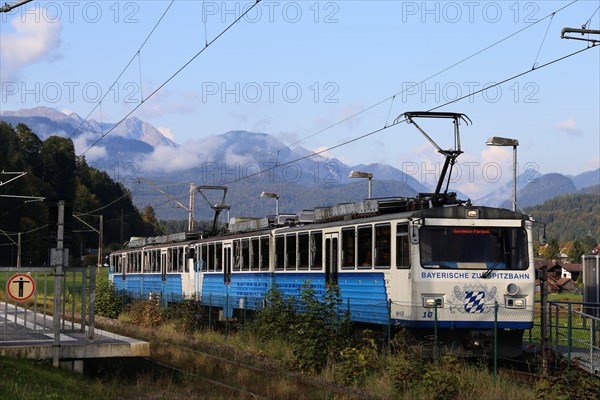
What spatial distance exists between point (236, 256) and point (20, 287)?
13.8 m

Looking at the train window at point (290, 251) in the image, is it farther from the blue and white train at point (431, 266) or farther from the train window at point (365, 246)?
the train window at point (365, 246)

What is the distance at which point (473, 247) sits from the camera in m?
19.4

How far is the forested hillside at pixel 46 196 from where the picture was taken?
111812 mm

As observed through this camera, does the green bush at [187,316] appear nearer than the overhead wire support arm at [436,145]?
No

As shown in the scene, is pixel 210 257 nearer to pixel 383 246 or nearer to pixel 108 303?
pixel 108 303

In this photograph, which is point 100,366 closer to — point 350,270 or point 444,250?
point 350,270

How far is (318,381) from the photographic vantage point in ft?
62.4

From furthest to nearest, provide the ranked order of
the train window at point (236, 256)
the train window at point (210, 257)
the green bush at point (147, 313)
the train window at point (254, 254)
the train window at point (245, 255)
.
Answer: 1. the green bush at point (147, 313)
2. the train window at point (210, 257)
3. the train window at point (236, 256)
4. the train window at point (245, 255)
5. the train window at point (254, 254)

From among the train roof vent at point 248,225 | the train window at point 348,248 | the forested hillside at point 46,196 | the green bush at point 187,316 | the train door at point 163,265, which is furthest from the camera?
the forested hillside at point 46,196

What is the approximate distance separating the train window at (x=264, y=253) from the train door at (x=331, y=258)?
4757 millimetres

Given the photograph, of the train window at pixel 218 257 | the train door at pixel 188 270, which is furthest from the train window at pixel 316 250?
the train door at pixel 188 270

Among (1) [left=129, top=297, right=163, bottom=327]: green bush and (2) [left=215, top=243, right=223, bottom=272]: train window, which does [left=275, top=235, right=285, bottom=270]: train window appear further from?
(1) [left=129, top=297, right=163, bottom=327]: green bush

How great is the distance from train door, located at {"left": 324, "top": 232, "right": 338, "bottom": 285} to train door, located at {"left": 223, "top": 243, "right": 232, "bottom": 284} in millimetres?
8754

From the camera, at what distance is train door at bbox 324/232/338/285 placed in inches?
877
